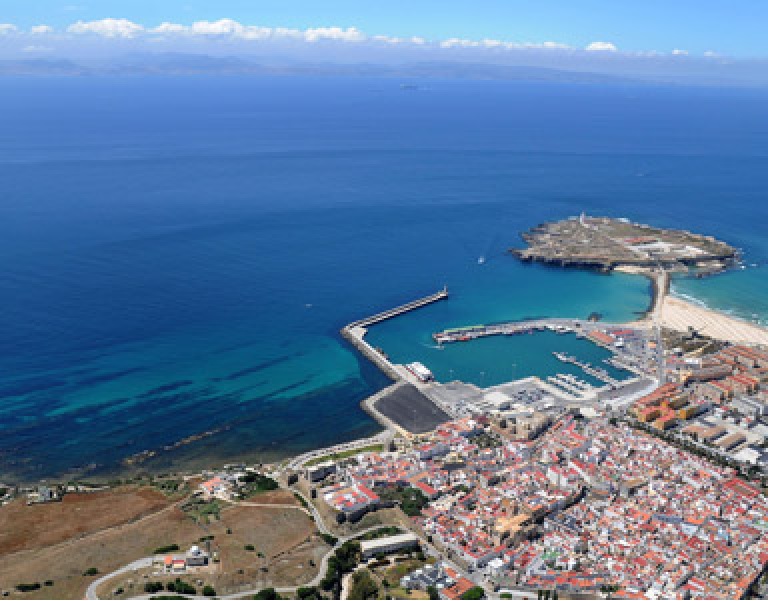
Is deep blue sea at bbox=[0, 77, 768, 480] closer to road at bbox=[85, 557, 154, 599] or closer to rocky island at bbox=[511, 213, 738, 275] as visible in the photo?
rocky island at bbox=[511, 213, 738, 275]

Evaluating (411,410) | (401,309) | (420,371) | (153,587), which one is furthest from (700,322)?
(153,587)

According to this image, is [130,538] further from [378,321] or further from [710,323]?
[710,323]

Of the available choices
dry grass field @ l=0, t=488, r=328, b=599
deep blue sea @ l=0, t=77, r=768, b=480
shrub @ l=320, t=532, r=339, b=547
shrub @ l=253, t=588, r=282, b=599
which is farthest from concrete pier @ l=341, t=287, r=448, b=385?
shrub @ l=253, t=588, r=282, b=599

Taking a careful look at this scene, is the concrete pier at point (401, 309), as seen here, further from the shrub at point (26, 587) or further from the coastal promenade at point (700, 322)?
the shrub at point (26, 587)

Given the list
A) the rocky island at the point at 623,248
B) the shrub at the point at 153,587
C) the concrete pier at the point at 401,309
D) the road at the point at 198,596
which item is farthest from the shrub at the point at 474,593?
the rocky island at the point at 623,248

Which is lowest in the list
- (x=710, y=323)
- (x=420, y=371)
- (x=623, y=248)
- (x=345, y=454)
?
(x=345, y=454)

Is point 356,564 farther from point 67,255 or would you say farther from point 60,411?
point 67,255
